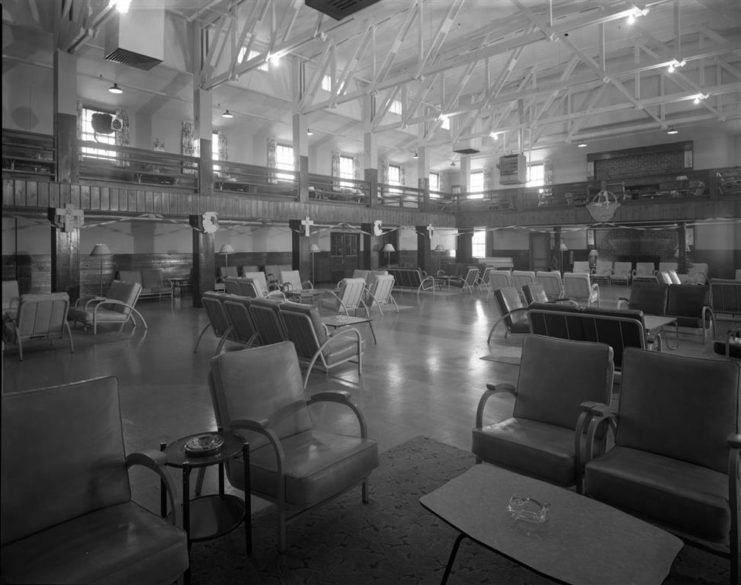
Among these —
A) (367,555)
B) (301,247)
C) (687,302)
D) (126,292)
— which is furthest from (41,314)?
(687,302)

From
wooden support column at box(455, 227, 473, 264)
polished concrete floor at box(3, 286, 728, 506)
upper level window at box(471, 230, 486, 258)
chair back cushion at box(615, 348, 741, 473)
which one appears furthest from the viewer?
upper level window at box(471, 230, 486, 258)

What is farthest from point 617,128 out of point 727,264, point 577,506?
point 577,506

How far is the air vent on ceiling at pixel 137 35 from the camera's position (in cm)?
886

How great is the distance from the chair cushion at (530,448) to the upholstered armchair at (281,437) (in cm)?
74

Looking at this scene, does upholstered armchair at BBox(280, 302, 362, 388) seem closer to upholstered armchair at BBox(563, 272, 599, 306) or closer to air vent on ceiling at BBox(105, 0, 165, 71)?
air vent on ceiling at BBox(105, 0, 165, 71)

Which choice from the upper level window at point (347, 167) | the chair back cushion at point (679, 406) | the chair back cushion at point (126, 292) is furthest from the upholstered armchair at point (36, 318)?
the upper level window at point (347, 167)

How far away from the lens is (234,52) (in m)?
12.0

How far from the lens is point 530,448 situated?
2.98 m

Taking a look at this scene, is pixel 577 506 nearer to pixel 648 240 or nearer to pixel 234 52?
pixel 234 52

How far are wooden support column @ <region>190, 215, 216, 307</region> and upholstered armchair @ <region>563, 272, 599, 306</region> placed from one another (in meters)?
8.72

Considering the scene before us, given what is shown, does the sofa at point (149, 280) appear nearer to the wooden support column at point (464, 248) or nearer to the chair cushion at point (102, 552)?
the wooden support column at point (464, 248)

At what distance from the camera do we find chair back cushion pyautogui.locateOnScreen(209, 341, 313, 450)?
2.96 metres

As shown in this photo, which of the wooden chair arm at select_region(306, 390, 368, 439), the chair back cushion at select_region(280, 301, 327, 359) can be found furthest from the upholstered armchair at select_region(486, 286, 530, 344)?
the wooden chair arm at select_region(306, 390, 368, 439)

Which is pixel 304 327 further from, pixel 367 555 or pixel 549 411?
pixel 367 555
